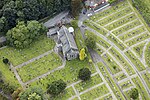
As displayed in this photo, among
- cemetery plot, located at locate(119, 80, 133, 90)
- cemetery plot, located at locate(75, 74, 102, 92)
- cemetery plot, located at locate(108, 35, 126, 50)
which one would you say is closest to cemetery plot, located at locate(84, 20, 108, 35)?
cemetery plot, located at locate(108, 35, 126, 50)

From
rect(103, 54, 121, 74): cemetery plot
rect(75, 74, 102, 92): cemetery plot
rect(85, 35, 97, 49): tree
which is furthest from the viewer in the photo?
rect(85, 35, 97, 49): tree

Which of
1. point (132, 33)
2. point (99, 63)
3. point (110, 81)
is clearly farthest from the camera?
point (132, 33)

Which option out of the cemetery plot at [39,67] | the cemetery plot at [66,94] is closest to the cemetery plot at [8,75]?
the cemetery plot at [39,67]

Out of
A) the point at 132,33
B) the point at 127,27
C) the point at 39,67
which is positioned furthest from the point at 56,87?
the point at 127,27

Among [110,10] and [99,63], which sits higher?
[110,10]

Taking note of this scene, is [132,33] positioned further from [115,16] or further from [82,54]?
[82,54]

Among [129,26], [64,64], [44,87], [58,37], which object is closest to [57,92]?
[44,87]

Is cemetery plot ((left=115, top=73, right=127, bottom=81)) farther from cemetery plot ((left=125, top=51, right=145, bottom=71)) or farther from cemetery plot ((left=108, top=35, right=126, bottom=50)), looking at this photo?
cemetery plot ((left=108, top=35, right=126, bottom=50))

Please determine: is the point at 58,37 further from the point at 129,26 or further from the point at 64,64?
the point at 129,26
